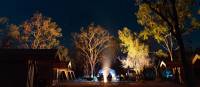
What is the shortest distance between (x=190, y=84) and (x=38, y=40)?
3086 centimetres

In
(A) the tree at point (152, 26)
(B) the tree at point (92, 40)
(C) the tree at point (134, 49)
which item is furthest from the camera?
(B) the tree at point (92, 40)

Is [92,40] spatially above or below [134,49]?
above

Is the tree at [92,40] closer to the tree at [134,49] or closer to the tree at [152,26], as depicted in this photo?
the tree at [134,49]

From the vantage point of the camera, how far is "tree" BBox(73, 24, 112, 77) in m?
55.3

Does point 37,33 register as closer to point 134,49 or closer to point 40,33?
point 40,33

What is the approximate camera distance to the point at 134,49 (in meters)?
51.3

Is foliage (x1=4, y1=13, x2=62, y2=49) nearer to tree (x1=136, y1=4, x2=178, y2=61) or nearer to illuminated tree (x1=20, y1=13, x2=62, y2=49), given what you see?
illuminated tree (x1=20, y1=13, x2=62, y2=49)

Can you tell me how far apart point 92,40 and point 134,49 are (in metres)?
8.97

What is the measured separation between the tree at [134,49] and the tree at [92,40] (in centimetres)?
488

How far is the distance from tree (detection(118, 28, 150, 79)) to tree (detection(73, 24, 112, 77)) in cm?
488

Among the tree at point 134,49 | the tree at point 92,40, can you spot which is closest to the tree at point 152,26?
the tree at point 134,49

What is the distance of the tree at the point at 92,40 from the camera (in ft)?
181

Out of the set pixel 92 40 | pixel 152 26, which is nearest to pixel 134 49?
pixel 92 40

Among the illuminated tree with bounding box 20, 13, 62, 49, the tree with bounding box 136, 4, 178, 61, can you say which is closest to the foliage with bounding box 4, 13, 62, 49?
the illuminated tree with bounding box 20, 13, 62, 49
